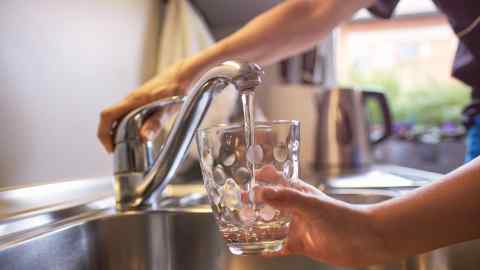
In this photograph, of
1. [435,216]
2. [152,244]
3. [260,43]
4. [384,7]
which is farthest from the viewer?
[384,7]

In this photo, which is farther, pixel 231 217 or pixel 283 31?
pixel 283 31

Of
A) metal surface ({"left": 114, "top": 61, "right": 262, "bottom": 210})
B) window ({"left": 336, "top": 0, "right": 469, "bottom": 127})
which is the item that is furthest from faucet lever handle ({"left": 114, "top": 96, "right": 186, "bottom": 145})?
window ({"left": 336, "top": 0, "right": 469, "bottom": 127})

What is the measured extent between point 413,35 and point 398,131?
52cm

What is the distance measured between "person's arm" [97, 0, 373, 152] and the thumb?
0.35 metres

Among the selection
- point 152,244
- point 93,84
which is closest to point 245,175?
point 152,244

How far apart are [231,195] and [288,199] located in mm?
101

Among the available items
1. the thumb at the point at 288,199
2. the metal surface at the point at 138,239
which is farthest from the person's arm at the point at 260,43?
the thumb at the point at 288,199

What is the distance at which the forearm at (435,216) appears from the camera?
1.07ft

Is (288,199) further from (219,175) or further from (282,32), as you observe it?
(282,32)

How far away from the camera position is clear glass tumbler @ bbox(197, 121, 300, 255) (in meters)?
0.41

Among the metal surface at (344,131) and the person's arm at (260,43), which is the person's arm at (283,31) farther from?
the metal surface at (344,131)

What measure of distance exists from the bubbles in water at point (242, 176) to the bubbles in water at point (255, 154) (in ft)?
0.04

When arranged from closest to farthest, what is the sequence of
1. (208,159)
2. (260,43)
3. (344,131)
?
1. (208,159)
2. (260,43)
3. (344,131)

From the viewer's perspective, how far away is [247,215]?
0.42 m
